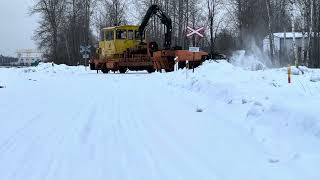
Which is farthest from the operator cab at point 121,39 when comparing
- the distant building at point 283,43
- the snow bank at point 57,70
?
the distant building at point 283,43

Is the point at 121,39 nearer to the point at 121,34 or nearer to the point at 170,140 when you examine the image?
the point at 121,34

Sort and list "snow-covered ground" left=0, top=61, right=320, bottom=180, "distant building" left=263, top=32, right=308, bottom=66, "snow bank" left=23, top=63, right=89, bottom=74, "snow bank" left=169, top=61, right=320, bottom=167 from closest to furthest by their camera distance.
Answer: "snow-covered ground" left=0, top=61, right=320, bottom=180 < "snow bank" left=169, top=61, right=320, bottom=167 < "snow bank" left=23, top=63, right=89, bottom=74 < "distant building" left=263, top=32, right=308, bottom=66

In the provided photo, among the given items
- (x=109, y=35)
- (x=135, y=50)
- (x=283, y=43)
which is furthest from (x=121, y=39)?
(x=283, y=43)

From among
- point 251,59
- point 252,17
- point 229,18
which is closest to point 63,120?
point 251,59

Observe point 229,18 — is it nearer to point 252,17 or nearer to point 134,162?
point 252,17

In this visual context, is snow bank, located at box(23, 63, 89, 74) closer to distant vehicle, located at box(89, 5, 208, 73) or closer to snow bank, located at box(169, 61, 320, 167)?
distant vehicle, located at box(89, 5, 208, 73)

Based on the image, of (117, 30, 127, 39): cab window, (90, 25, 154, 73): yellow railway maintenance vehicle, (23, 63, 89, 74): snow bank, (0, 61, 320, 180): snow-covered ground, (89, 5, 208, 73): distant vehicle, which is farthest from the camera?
(23, 63, 89, 74): snow bank

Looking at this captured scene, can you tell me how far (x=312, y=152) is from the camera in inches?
269

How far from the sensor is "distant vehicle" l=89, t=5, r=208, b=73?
37250 millimetres

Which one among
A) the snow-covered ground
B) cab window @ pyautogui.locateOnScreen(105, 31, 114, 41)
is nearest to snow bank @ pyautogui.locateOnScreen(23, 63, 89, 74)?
cab window @ pyautogui.locateOnScreen(105, 31, 114, 41)

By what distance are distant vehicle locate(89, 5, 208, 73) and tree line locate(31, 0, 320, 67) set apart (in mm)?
16112

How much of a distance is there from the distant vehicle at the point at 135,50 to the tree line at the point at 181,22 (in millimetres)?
16112

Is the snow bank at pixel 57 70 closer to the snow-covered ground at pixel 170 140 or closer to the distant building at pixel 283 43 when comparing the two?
the distant building at pixel 283 43

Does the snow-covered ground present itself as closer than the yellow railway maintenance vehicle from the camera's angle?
Yes
